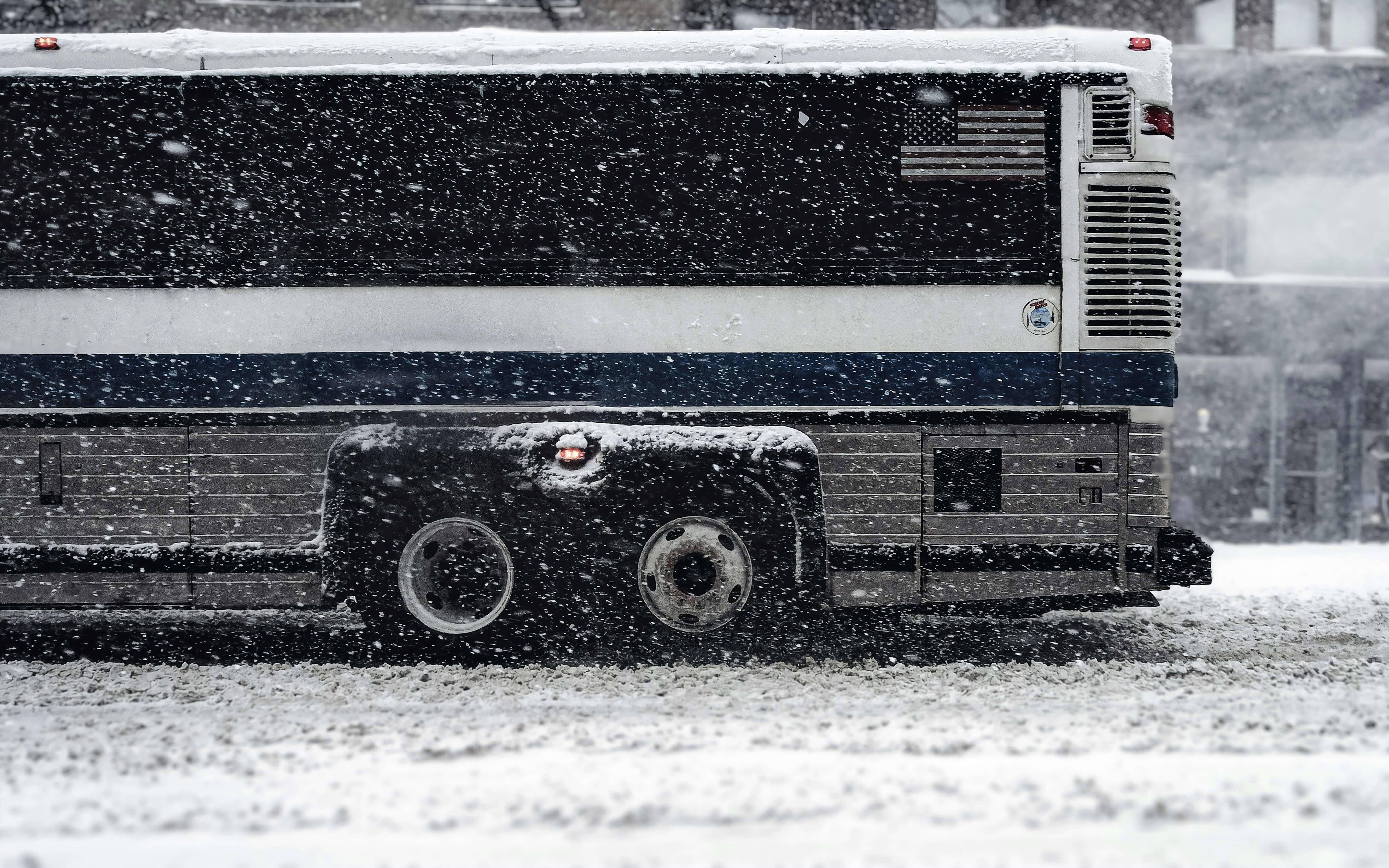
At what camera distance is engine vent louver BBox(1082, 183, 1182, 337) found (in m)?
5.73

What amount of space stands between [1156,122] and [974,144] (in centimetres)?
95

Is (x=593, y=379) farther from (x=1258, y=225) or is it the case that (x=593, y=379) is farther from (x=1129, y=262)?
(x=1258, y=225)

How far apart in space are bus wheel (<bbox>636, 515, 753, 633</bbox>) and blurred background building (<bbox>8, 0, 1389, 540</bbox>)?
11.7m

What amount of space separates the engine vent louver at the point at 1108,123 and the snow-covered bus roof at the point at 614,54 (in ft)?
0.35

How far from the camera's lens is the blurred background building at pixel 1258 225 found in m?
15.8

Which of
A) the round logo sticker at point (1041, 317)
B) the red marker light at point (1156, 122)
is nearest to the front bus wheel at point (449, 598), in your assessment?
the round logo sticker at point (1041, 317)

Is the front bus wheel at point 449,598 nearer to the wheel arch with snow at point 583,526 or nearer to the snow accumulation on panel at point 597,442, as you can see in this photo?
the wheel arch with snow at point 583,526

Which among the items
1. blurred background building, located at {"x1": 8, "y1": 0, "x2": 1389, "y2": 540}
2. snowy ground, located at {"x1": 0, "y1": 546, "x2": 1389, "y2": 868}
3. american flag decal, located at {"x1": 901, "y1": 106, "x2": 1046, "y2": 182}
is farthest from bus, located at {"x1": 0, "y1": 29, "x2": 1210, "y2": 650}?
blurred background building, located at {"x1": 8, "y1": 0, "x2": 1389, "y2": 540}

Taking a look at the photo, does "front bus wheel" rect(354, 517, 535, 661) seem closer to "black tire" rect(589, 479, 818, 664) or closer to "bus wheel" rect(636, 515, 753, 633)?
"black tire" rect(589, 479, 818, 664)

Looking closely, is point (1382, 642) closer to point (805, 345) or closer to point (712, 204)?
point (805, 345)

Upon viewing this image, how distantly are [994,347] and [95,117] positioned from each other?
4991 millimetres

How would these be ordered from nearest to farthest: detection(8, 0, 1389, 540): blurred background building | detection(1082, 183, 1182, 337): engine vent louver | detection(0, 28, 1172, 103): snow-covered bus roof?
1. detection(1082, 183, 1182, 337): engine vent louver
2. detection(0, 28, 1172, 103): snow-covered bus roof
3. detection(8, 0, 1389, 540): blurred background building

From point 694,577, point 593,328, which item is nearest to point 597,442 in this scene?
point 593,328

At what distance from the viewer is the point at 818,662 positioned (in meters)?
5.92
